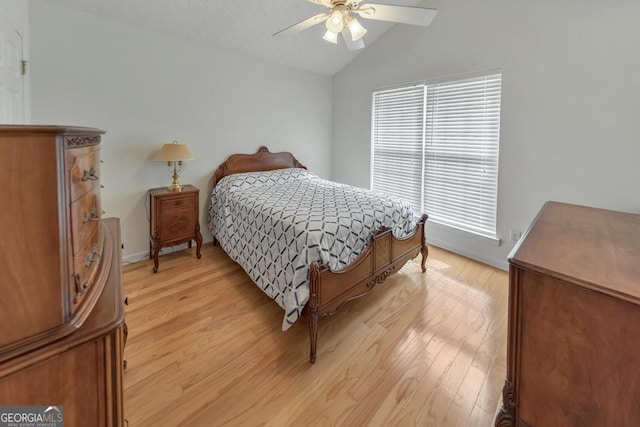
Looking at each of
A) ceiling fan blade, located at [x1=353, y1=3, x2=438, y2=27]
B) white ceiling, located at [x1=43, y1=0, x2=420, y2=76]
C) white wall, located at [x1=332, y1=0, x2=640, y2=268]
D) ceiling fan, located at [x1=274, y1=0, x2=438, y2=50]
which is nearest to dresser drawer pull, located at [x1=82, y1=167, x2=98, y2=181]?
ceiling fan, located at [x1=274, y1=0, x2=438, y2=50]

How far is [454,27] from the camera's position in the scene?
325 cm

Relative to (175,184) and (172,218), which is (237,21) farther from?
(172,218)

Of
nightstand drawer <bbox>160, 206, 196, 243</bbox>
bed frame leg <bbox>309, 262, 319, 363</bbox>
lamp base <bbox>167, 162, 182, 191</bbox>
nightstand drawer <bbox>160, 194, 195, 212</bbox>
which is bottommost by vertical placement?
bed frame leg <bbox>309, 262, 319, 363</bbox>

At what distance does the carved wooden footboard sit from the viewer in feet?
6.08

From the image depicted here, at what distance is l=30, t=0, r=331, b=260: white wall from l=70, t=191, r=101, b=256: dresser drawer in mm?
2307

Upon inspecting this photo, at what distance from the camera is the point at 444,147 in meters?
3.54

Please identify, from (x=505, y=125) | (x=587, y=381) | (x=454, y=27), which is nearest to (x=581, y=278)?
(x=587, y=381)

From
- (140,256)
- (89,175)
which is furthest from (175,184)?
(89,175)

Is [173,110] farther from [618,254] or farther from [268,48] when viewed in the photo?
[618,254]

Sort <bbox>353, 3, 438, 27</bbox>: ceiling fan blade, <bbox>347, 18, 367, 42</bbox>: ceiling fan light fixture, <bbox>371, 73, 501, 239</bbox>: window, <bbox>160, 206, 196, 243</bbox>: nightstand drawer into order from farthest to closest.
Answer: <bbox>371, 73, 501, 239</bbox>: window → <bbox>160, 206, 196, 243</bbox>: nightstand drawer → <bbox>347, 18, 367, 42</bbox>: ceiling fan light fixture → <bbox>353, 3, 438, 27</bbox>: ceiling fan blade

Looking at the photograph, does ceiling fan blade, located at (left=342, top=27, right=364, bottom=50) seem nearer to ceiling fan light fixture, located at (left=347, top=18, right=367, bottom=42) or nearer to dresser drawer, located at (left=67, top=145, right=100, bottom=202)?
ceiling fan light fixture, located at (left=347, top=18, right=367, bottom=42)

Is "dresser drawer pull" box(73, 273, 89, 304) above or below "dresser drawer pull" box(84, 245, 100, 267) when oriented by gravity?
below

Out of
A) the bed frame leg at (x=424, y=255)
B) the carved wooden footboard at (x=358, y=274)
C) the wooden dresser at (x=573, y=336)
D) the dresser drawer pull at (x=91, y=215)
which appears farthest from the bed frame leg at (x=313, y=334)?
the bed frame leg at (x=424, y=255)

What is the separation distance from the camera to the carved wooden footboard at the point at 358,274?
1.85 m
